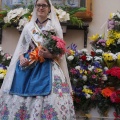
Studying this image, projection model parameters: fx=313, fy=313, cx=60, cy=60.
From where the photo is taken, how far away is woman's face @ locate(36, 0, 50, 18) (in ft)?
7.80

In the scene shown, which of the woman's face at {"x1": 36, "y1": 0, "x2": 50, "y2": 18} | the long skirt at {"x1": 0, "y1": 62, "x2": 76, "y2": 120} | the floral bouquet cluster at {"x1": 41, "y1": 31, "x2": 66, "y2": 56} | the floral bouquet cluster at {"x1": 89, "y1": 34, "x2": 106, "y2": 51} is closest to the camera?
the long skirt at {"x1": 0, "y1": 62, "x2": 76, "y2": 120}

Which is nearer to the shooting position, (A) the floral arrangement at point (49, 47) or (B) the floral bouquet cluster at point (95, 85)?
(A) the floral arrangement at point (49, 47)

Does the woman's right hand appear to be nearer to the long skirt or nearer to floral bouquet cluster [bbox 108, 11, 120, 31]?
the long skirt

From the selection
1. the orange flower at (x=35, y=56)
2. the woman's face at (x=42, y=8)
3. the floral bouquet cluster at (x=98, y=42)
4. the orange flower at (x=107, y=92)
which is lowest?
the orange flower at (x=107, y=92)

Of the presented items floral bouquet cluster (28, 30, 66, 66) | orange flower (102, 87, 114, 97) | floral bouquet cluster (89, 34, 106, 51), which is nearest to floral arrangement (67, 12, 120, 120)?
orange flower (102, 87, 114, 97)

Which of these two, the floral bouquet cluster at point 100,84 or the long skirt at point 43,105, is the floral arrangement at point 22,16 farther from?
the long skirt at point 43,105

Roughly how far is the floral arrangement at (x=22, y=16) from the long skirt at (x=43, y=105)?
104cm

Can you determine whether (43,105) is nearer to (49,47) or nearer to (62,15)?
(49,47)

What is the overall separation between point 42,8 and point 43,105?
741mm

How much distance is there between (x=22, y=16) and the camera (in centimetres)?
327

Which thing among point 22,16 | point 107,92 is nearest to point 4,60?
point 22,16

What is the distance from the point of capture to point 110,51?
121 inches

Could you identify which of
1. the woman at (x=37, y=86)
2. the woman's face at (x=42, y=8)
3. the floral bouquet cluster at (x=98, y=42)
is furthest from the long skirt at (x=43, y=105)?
the floral bouquet cluster at (x=98, y=42)

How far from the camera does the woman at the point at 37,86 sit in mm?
2152
